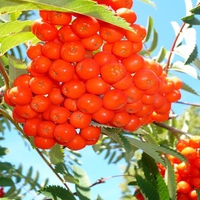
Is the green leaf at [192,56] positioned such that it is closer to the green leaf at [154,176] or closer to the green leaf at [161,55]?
the green leaf at [154,176]

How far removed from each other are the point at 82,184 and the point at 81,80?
0.83 m

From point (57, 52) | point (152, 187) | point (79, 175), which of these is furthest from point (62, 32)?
point (79, 175)

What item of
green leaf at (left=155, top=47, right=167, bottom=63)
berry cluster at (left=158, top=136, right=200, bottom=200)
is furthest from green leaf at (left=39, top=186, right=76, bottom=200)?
green leaf at (left=155, top=47, right=167, bottom=63)

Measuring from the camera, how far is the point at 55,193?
64.2 inches

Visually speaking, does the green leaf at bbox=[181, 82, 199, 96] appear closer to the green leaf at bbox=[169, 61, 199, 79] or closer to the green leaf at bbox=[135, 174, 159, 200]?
the green leaf at bbox=[169, 61, 199, 79]

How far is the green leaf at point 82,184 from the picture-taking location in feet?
6.46

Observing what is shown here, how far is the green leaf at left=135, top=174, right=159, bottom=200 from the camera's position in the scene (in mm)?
1635

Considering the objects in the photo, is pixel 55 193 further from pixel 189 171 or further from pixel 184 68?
A: pixel 184 68

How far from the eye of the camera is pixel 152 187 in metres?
1.66

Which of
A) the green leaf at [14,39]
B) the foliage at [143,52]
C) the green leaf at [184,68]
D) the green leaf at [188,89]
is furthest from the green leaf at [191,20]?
the green leaf at [14,39]

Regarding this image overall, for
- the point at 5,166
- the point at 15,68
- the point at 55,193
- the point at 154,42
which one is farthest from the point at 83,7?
the point at 5,166

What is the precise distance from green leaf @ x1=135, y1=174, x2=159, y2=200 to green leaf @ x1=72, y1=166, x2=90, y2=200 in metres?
0.43

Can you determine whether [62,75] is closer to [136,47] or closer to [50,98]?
[50,98]

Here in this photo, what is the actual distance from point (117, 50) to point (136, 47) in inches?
3.5
